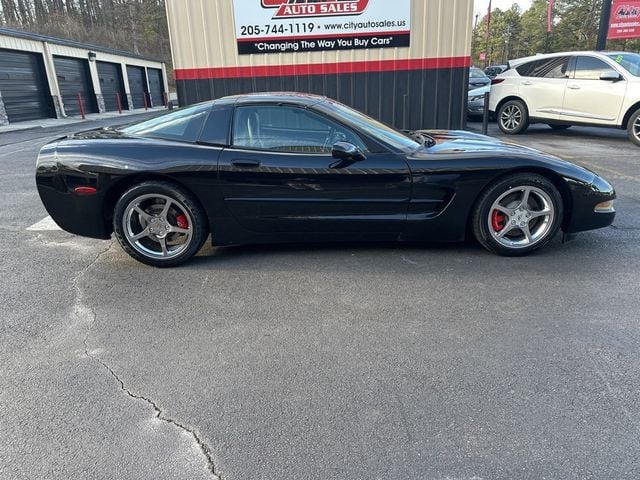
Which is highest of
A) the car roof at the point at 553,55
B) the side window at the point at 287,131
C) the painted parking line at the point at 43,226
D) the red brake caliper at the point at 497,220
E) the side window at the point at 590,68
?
the car roof at the point at 553,55

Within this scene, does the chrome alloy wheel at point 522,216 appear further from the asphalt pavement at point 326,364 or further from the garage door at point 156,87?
the garage door at point 156,87

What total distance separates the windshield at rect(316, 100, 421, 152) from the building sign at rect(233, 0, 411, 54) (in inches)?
197

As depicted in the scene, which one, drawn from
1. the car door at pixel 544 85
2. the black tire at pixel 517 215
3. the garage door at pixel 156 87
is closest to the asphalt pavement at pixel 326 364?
the black tire at pixel 517 215

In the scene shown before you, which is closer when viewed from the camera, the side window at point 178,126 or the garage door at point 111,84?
the side window at point 178,126

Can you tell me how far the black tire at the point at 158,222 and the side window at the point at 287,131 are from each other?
66 cm

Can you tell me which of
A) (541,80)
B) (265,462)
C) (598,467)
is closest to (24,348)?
(265,462)

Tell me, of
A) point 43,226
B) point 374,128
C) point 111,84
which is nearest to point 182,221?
point 374,128

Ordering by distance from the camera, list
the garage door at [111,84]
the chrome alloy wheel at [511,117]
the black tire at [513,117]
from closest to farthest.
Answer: the black tire at [513,117] → the chrome alloy wheel at [511,117] → the garage door at [111,84]

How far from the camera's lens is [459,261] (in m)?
3.58

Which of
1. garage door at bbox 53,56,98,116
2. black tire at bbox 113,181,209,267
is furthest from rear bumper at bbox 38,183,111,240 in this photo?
garage door at bbox 53,56,98,116

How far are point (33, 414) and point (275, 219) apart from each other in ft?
6.76

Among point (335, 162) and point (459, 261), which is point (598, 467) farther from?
point (335, 162)

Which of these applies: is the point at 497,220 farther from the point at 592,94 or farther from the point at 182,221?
the point at 592,94

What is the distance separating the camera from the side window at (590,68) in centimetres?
872
